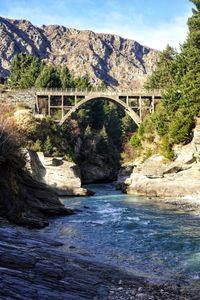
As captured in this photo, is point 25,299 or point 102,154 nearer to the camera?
point 25,299

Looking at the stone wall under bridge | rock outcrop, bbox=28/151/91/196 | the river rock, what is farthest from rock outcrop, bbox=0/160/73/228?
the stone wall under bridge

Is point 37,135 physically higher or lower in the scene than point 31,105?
lower

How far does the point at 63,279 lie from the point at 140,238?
29.7 ft

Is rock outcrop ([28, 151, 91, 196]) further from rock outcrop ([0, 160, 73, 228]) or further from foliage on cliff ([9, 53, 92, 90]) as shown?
foliage on cliff ([9, 53, 92, 90])

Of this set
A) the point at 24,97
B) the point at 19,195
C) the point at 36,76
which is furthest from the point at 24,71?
the point at 19,195

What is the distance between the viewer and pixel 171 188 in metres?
39.8

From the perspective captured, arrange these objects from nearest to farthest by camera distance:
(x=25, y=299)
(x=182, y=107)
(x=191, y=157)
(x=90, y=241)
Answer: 1. (x=25, y=299)
2. (x=90, y=241)
3. (x=191, y=157)
4. (x=182, y=107)

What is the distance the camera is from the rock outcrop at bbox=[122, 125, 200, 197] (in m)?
39.2

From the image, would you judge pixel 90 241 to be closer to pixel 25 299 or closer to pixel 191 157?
pixel 25 299

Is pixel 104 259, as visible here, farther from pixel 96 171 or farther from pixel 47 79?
pixel 47 79

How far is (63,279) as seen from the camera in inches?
451

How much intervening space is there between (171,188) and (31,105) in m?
34.6

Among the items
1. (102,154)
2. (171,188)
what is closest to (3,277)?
(171,188)

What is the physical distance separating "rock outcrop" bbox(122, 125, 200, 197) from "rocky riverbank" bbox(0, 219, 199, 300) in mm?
25424
